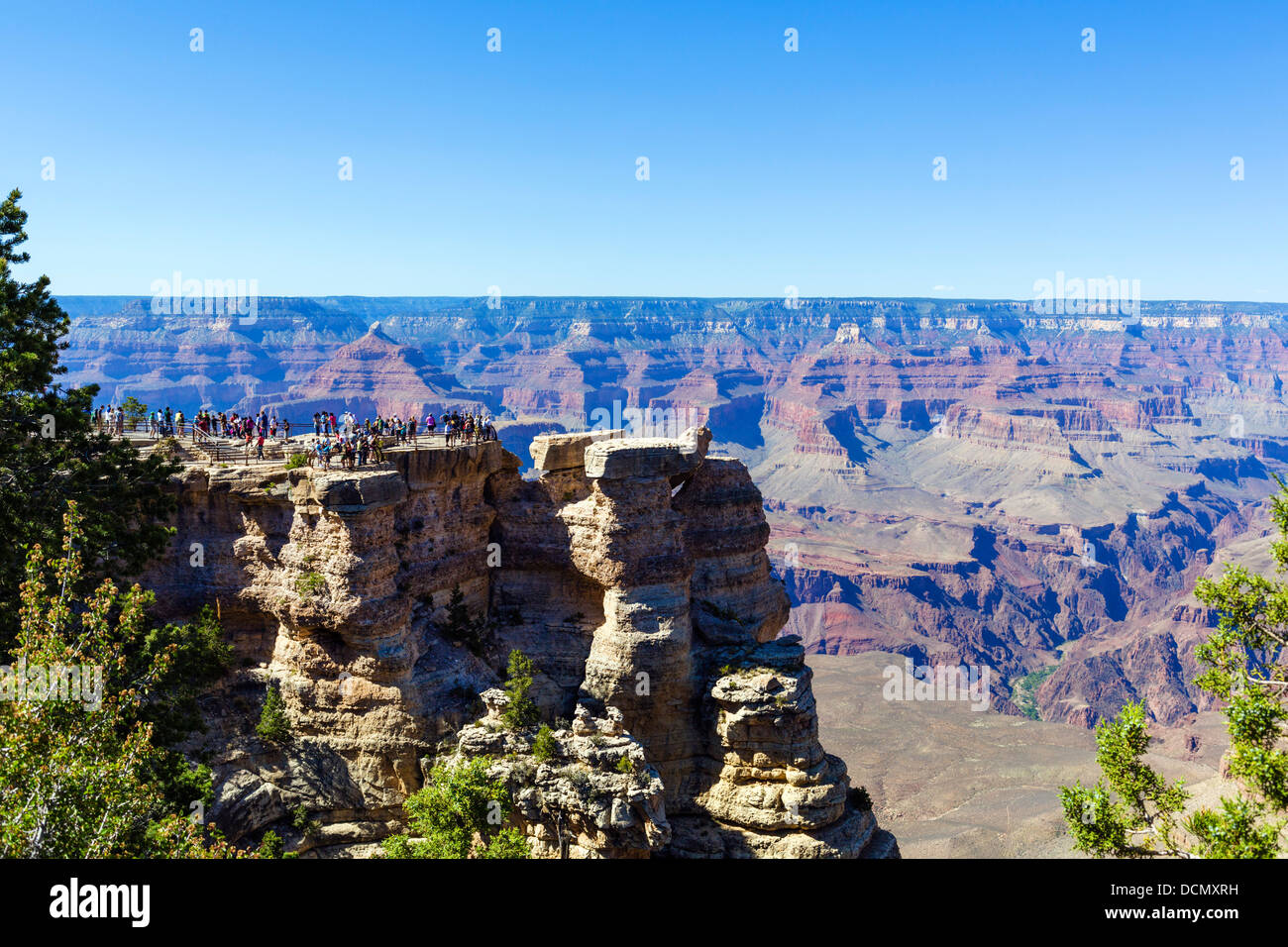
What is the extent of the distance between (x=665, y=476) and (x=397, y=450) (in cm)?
1273

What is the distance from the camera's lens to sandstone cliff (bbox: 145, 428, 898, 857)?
115 ft

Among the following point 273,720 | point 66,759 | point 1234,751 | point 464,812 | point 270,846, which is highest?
point 66,759

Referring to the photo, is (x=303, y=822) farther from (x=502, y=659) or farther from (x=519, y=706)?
(x=502, y=659)

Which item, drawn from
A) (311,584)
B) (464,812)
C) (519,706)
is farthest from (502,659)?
(464,812)

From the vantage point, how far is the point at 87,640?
772 inches

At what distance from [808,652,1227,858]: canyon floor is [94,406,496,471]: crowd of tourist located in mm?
57591

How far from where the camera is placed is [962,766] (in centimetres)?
10925

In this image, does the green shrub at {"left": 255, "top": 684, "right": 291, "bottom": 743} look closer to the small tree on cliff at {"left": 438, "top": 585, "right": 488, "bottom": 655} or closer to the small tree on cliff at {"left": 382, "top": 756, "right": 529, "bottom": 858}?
the small tree on cliff at {"left": 382, "top": 756, "right": 529, "bottom": 858}

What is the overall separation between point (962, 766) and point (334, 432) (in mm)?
93944

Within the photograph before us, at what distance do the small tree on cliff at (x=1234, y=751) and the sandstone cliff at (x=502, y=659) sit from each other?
48.3ft

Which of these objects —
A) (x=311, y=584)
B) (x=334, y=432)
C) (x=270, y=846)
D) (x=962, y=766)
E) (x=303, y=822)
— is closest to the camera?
(x=270, y=846)

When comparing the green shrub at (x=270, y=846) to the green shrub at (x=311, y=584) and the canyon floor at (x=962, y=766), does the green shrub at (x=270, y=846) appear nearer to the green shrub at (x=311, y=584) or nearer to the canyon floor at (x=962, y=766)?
the green shrub at (x=311, y=584)

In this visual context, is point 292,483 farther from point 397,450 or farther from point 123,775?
point 123,775

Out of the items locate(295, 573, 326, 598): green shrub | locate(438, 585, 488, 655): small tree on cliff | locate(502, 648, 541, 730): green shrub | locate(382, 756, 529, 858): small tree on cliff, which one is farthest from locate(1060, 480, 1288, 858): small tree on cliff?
locate(295, 573, 326, 598): green shrub
